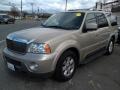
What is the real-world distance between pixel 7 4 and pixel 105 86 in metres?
99.9

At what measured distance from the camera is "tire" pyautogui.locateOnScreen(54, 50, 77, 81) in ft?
13.8

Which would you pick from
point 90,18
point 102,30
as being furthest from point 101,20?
point 90,18

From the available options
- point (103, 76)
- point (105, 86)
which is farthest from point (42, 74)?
point (103, 76)

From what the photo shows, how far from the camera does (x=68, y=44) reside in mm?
4348

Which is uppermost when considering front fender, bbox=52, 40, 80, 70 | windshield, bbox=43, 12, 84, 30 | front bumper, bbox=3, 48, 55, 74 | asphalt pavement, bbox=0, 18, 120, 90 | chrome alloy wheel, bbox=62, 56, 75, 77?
windshield, bbox=43, 12, 84, 30

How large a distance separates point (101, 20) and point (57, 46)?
2.77 meters

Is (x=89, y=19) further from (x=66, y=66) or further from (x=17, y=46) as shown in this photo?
(x=17, y=46)

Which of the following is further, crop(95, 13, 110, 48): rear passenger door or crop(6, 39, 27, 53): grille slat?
crop(95, 13, 110, 48): rear passenger door

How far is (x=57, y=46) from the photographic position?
13.4ft

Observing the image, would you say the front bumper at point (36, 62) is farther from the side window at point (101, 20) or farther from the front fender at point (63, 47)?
the side window at point (101, 20)

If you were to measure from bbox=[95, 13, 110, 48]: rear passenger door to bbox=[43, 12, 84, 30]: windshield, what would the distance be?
93cm

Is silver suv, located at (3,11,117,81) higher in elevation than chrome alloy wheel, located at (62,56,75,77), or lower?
higher

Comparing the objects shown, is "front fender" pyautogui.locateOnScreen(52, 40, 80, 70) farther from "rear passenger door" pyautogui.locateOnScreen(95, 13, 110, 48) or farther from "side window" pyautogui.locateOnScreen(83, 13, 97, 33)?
"rear passenger door" pyautogui.locateOnScreen(95, 13, 110, 48)

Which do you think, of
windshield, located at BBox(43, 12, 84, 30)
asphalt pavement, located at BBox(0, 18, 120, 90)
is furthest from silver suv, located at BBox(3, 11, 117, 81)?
asphalt pavement, located at BBox(0, 18, 120, 90)
